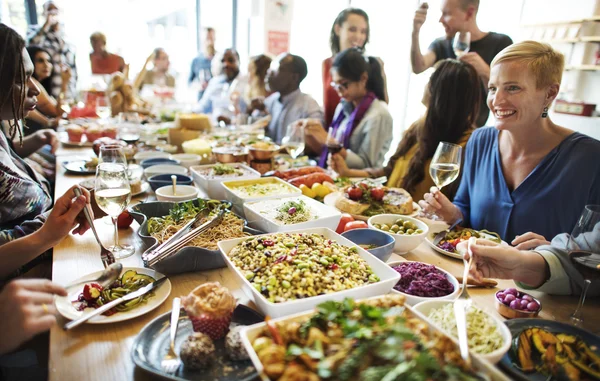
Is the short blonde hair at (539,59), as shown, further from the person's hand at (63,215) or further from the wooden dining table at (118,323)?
the person's hand at (63,215)

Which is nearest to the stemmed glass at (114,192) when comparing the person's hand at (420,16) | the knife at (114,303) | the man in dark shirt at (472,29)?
the knife at (114,303)

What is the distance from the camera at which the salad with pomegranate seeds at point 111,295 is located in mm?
1162

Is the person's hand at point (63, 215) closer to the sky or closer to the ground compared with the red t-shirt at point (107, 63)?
closer to the ground

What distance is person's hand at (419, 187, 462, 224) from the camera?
1.95 m

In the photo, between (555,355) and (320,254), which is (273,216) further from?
(555,355)

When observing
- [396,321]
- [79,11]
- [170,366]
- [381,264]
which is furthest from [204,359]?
[79,11]

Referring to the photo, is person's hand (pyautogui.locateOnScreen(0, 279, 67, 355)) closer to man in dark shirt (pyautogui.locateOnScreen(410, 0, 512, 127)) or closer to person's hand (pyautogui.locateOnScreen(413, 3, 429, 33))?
man in dark shirt (pyautogui.locateOnScreen(410, 0, 512, 127))

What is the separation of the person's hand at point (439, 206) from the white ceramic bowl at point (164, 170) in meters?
1.49

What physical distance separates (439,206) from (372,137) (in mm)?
1599

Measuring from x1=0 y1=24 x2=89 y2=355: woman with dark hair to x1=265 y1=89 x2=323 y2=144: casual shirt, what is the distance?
2756mm

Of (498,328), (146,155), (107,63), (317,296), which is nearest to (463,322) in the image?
(498,328)

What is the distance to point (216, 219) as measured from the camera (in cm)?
161

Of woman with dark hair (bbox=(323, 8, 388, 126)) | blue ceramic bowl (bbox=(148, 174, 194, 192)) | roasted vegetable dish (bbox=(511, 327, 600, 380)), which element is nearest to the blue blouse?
roasted vegetable dish (bbox=(511, 327, 600, 380))

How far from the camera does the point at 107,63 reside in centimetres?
698
